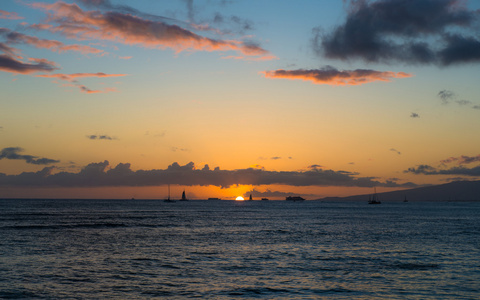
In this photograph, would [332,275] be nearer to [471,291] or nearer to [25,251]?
[471,291]

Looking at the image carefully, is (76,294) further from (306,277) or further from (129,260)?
(306,277)

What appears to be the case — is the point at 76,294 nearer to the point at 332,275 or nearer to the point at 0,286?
the point at 0,286

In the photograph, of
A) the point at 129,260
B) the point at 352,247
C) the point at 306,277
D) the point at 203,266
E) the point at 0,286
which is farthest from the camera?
the point at 352,247

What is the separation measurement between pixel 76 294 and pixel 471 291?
2952 cm

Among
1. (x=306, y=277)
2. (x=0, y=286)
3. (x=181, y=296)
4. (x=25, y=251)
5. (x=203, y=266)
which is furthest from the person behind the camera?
(x=25, y=251)

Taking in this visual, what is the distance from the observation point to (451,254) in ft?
168

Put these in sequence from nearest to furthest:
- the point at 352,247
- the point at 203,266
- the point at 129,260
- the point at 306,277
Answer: the point at 306,277 → the point at 203,266 → the point at 129,260 → the point at 352,247

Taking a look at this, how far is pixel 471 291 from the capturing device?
1266 inches

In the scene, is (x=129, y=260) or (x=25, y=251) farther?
(x=25, y=251)

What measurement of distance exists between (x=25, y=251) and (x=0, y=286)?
20232mm

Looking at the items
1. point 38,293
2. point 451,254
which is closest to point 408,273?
point 451,254

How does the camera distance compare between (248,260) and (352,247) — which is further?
(352,247)

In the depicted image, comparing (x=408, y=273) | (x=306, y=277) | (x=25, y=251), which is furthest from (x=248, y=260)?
(x=25, y=251)

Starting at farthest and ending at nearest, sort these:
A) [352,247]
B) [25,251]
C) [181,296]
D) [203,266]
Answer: [352,247] → [25,251] → [203,266] → [181,296]
